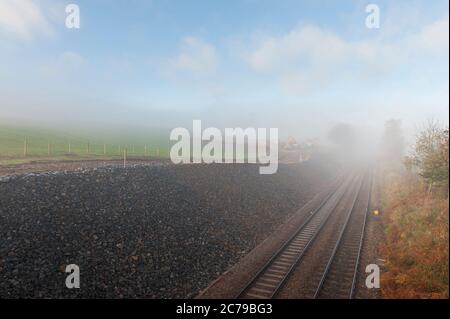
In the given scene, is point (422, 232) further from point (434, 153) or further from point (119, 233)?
point (119, 233)

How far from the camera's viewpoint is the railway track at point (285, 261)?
48.8 feet

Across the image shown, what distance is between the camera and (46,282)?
12.0 metres

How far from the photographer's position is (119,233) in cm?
1611

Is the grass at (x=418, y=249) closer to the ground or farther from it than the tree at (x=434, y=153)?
closer to the ground

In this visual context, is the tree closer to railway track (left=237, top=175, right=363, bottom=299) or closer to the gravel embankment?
railway track (left=237, top=175, right=363, bottom=299)

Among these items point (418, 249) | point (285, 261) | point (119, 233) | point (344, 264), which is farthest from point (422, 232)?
point (119, 233)

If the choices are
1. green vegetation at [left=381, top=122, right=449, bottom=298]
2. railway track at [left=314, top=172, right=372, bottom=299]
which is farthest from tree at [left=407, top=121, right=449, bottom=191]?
railway track at [left=314, top=172, right=372, bottom=299]

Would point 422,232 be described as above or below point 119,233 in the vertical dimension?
below

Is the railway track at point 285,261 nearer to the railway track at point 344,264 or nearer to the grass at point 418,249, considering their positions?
the railway track at point 344,264

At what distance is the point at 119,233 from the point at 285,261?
32.7 ft

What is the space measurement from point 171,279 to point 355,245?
13.7m

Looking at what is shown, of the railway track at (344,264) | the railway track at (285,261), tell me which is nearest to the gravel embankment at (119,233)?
the railway track at (285,261)

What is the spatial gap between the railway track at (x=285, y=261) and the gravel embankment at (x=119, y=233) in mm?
2175
